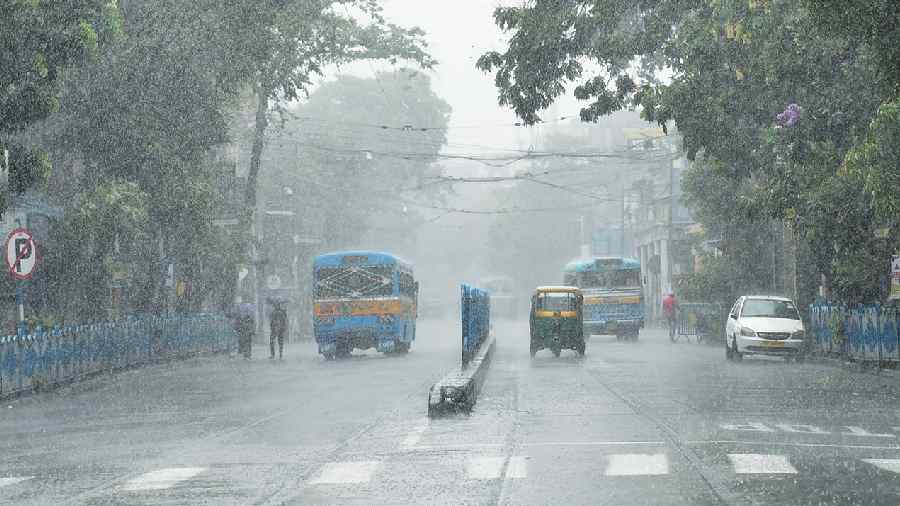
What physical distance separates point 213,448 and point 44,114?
31.6ft

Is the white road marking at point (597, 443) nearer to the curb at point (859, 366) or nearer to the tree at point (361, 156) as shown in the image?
the curb at point (859, 366)

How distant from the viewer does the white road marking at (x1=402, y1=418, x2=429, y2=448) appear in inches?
628

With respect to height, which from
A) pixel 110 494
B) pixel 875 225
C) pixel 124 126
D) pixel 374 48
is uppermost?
pixel 374 48

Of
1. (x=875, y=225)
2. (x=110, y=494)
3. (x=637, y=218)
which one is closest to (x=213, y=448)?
(x=110, y=494)

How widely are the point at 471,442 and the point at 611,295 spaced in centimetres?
4006

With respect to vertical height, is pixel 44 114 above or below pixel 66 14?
below

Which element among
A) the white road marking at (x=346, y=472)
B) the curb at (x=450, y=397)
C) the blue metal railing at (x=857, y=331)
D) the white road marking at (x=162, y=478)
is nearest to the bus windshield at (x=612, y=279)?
the blue metal railing at (x=857, y=331)

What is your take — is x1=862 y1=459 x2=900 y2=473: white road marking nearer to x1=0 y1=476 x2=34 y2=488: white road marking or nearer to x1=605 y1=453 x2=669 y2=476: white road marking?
x1=605 y1=453 x2=669 y2=476: white road marking

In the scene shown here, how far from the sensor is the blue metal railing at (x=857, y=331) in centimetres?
3161

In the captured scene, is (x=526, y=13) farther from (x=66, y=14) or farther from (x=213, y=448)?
(x=213, y=448)

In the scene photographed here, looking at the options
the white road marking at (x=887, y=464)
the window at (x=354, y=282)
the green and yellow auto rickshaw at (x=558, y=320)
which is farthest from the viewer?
the window at (x=354, y=282)

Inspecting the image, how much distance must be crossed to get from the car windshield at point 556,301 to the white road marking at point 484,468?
86.5ft

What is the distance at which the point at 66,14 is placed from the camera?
2427 cm

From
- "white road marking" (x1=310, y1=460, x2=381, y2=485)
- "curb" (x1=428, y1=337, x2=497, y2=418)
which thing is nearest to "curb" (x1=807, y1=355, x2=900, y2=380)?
"curb" (x1=428, y1=337, x2=497, y2=418)
